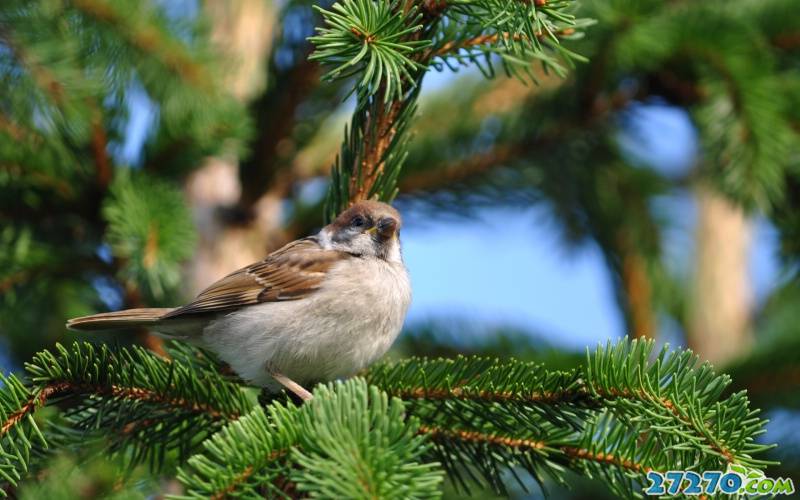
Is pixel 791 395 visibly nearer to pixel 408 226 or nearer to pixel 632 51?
pixel 632 51

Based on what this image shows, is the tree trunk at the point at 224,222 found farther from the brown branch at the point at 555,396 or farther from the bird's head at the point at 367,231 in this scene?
the brown branch at the point at 555,396

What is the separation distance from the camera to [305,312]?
110 inches

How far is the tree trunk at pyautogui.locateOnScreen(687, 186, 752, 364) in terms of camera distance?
167 inches

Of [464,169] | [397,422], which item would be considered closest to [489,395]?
[397,422]

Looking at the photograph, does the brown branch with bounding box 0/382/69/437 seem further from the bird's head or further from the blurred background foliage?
the bird's head

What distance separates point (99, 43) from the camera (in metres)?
2.91

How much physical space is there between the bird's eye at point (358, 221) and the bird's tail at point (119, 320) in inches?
25.8

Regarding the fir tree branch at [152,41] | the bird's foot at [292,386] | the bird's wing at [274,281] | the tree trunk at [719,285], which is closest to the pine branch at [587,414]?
the bird's foot at [292,386]

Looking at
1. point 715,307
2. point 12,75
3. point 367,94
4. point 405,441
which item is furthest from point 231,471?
point 715,307

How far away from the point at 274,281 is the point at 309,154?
880 mm

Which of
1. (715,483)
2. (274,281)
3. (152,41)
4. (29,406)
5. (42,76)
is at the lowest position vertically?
(29,406)

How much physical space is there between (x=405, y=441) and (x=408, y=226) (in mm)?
2027

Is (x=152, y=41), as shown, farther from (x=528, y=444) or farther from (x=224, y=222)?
(x=528, y=444)

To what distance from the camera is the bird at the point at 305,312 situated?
105 inches
